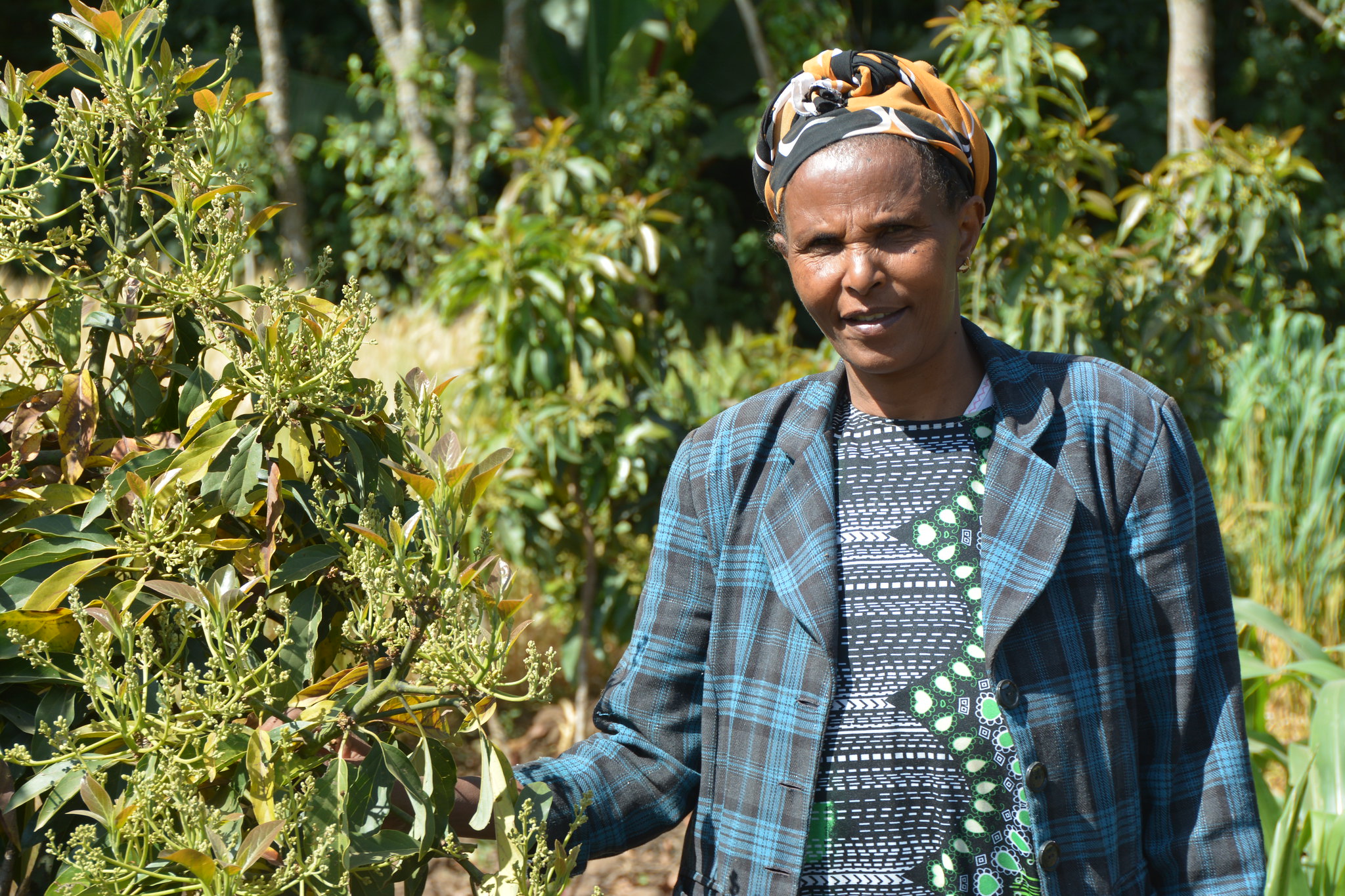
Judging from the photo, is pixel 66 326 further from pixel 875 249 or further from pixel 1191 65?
pixel 1191 65

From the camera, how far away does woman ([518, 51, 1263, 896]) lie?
1215 millimetres

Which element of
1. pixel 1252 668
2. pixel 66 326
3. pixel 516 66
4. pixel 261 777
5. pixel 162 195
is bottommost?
pixel 1252 668

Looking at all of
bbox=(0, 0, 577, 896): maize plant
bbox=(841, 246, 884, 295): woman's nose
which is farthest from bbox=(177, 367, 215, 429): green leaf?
bbox=(841, 246, 884, 295): woman's nose

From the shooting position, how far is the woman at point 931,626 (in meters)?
1.21

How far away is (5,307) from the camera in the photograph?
1048 millimetres

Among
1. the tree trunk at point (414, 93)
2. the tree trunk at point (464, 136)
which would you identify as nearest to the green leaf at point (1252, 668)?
the tree trunk at point (414, 93)

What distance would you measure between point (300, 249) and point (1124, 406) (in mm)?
7509

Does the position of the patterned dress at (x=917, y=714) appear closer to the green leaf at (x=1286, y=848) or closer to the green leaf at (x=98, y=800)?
the green leaf at (x=98, y=800)

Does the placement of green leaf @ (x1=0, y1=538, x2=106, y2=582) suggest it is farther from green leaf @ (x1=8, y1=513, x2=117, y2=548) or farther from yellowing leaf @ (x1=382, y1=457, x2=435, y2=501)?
yellowing leaf @ (x1=382, y1=457, x2=435, y2=501)

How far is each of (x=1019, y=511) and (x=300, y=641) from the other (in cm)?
76

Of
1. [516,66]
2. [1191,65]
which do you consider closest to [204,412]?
[1191,65]

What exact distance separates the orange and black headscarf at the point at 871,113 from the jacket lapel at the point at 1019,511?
0.26 metres

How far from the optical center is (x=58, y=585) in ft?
3.10

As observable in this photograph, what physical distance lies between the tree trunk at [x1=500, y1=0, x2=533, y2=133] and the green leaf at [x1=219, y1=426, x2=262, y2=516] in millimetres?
5349
